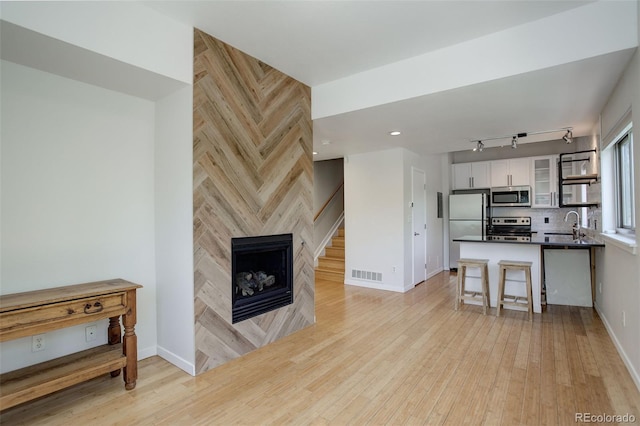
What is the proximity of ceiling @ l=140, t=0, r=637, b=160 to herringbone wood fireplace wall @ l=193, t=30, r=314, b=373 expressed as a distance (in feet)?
0.80

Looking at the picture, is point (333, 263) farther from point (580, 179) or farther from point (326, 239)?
point (580, 179)

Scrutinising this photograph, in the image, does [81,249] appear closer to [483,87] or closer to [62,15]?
[62,15]

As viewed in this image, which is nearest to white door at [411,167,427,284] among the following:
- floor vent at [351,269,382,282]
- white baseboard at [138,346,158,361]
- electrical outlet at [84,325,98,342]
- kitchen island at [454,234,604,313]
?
floor vent at [351,269,382,282]

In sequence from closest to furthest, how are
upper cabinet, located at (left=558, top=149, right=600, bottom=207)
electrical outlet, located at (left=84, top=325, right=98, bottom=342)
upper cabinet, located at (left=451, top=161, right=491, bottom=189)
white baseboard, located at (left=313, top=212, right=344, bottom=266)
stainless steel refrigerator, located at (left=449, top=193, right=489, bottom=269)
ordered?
electrical outlet, located at (left=84, top=325, right=98, bottom=342) → upper cabinet, located at (left=558, top=149, right=600, bottom=207) → stainless steel refrigerator, located at (left=449, top=193, right=489, bottom=269) → upper cabinet, located at (left=451, top=161, right=491, bottom=189) → white baseboard, located at (left=313, top=212, right=344, bottom=266)

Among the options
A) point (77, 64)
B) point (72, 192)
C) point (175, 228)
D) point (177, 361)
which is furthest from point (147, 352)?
point (77, 64)

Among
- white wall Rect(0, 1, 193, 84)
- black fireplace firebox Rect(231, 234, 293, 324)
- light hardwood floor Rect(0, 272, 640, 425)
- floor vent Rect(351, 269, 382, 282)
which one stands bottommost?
light hardwood floor Rect(0, 272, 640, 425)

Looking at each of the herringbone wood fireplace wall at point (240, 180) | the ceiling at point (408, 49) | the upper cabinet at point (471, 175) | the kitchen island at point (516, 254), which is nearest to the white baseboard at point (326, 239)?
the upper cabinet at point (471, 175)

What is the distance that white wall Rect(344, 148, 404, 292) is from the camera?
5.25m

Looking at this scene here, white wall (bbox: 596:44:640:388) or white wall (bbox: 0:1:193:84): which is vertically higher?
white wall (bbox: 0:1:193:84)

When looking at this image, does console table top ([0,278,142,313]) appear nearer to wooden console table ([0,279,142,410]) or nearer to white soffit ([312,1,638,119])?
wooden console table ([0,279,142,410])

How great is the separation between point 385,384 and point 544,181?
5902 millimetres

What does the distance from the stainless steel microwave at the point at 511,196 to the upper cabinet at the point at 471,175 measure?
0.27m

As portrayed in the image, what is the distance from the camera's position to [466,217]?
6.82 metres

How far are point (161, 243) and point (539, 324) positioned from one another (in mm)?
4141
